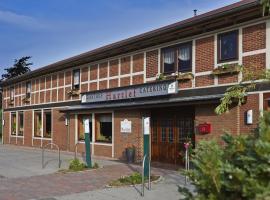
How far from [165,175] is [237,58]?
4378 millimetres

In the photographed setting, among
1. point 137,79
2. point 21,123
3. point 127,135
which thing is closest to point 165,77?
point 137,79

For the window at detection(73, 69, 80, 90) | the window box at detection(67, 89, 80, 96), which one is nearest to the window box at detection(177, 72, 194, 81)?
the window box at detection(67, 89, 80, 96)

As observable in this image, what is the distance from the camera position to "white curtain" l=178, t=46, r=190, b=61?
16.7 meters

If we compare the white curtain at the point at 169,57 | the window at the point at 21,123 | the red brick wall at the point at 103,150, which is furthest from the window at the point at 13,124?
the white curtain at the point at 169,57

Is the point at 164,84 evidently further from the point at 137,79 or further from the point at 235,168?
the point at 235,168

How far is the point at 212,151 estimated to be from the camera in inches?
164

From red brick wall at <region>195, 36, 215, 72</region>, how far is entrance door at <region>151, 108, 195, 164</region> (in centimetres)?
207

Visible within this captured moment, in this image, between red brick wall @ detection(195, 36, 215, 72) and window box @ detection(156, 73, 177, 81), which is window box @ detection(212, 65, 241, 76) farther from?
window box @ detection(156, 73, 177, 81)

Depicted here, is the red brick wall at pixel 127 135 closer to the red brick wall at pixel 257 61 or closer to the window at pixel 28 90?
the red brick wall at pixel 257 61

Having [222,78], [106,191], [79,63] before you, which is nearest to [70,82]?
[79,63]

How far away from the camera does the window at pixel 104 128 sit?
21734 millimetres

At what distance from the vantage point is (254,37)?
14.0m

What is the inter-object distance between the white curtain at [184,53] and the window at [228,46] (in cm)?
169

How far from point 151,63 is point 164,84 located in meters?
1.69
